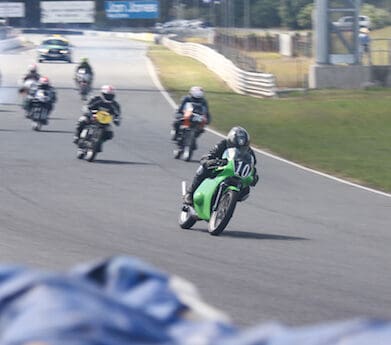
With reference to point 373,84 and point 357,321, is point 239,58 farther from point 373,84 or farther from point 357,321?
point 357,321

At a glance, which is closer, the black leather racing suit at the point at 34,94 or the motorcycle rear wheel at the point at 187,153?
the motorcycle rear wheel at the point at 187,153

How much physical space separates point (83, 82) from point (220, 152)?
26.2 m

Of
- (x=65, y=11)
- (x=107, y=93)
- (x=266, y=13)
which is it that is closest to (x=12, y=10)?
(x=65, y=11)

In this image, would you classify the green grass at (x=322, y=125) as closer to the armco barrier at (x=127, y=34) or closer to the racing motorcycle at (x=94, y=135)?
the racing motorcycle at (x=94, y=135)

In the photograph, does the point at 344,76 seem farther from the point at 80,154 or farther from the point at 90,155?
the point at 90,155

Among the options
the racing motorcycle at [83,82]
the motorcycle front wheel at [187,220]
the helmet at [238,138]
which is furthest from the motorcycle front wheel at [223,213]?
the racing motorcycle at [83,82]

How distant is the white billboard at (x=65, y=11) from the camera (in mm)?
95125

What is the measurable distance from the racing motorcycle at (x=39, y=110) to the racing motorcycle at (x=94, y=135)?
6053mm

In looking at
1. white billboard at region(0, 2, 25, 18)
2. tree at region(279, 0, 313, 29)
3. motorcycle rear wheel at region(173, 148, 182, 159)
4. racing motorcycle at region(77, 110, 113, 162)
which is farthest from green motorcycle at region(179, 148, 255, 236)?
white billboard at region(0, 2, 25, 18)

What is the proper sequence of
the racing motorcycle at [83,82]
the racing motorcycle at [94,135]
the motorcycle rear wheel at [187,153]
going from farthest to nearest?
1. the racing motorcycle at [83,82]
2. the motorcycle rear wheel at [187,153]
3. the racing motorcycle at [94,135]

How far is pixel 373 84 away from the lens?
42.8m

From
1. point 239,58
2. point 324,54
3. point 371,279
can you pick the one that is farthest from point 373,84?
point 371,279

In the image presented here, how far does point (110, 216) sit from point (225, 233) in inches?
81.7

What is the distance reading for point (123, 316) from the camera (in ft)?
7.31
